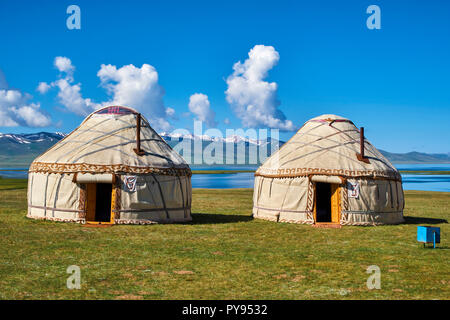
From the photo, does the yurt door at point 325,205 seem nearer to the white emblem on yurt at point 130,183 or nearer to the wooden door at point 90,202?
the white emblem on yurt at point 130,183

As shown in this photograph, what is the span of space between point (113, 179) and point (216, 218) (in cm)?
433

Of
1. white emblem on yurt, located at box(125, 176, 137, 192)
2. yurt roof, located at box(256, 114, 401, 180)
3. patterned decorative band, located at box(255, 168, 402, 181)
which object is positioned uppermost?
yurt roof, located at box(256, 114, 401, 180)

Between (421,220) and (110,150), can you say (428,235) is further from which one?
(110,150)

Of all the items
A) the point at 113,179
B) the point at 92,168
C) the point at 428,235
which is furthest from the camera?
the point at 92,168

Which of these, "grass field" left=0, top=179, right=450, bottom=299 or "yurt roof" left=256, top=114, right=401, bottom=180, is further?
"yurt roof" left=256, top=114, right=401, bottom=180

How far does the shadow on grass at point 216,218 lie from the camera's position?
14495 millimetres

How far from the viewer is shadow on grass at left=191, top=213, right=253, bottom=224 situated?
14495 mm

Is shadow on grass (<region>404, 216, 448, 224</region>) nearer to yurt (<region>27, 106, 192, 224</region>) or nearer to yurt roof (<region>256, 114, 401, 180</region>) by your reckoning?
yurt roof (<region>256, 114, 401, 180</region>)

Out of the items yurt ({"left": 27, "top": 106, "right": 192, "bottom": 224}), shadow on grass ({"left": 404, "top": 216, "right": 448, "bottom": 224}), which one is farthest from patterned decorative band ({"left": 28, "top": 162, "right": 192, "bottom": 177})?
shadow on grass ({"left": 404, "top": 216, "right": 448, "bottom": 224})

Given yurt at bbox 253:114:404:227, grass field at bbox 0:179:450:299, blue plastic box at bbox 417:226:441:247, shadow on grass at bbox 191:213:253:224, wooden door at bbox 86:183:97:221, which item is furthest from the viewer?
shadow on grass at bbox 191:213:253:224

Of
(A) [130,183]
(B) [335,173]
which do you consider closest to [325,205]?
(B) [335,173]

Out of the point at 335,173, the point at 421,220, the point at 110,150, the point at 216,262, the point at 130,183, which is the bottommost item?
the point at 216,262

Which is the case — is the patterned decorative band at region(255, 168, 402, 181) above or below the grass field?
above

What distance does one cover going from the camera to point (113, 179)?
12641 mm
